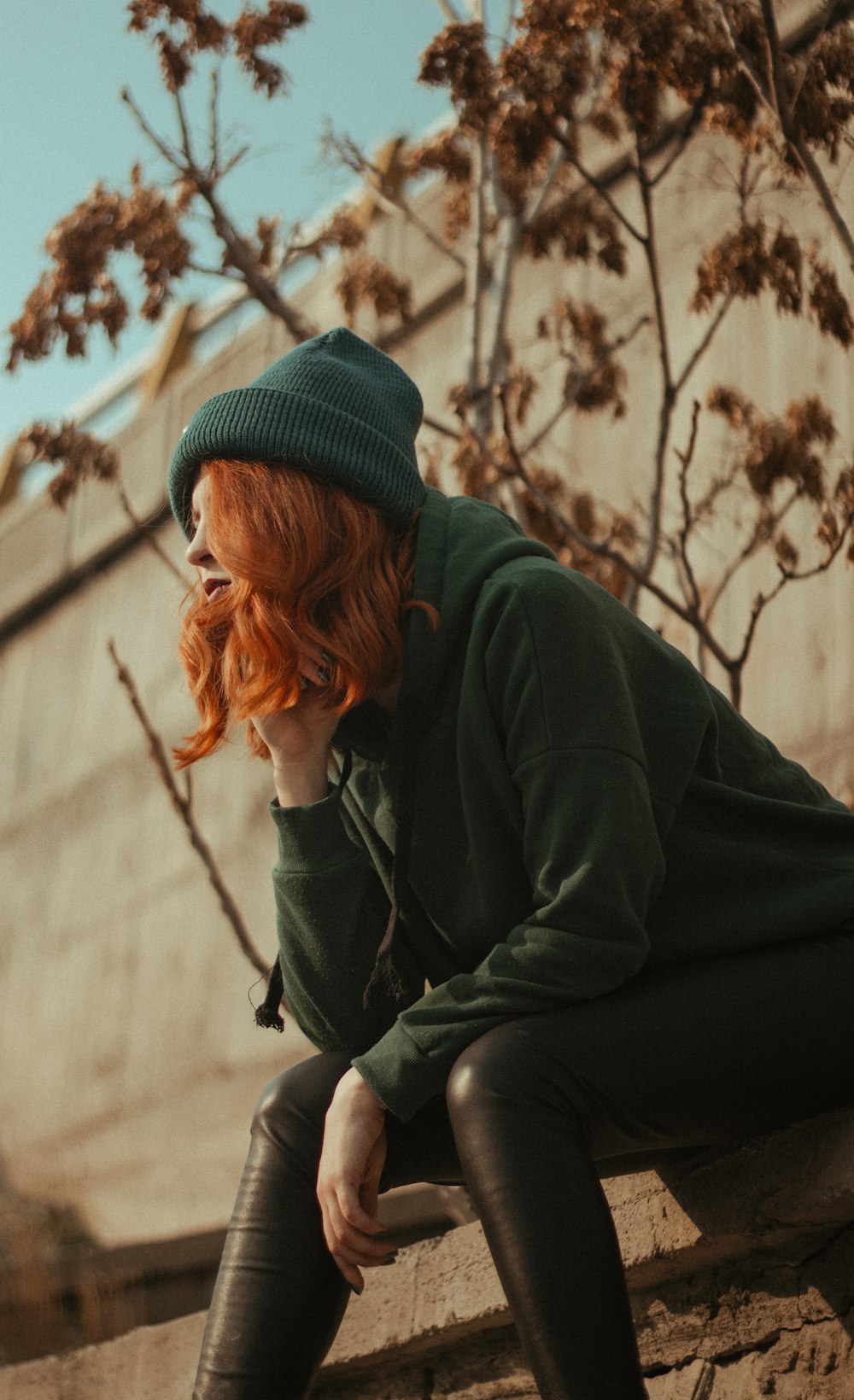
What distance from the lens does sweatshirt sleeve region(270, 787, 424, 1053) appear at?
1877 mm

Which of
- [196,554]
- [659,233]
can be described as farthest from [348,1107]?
[659,233]

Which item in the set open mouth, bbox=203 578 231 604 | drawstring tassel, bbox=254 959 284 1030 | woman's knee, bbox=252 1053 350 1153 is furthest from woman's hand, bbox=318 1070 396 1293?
open mouth, bbox=203 578 231 604

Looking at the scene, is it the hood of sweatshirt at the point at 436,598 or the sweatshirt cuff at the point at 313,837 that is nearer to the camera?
the hood of sweatshirt at the point at 436,598

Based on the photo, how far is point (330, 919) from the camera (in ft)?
6.17

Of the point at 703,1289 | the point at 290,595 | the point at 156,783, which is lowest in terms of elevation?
the point at 156,783

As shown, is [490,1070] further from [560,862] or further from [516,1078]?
[560,862]

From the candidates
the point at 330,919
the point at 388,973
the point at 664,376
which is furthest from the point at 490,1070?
the point at 664,376

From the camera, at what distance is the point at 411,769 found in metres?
1.78

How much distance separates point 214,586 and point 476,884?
1.62ft

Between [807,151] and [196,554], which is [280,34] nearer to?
[807,151]

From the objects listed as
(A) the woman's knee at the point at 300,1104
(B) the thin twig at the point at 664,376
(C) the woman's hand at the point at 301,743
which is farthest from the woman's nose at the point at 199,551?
(B) the thin twig at the point at 664,376

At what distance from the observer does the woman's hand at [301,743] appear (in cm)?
183

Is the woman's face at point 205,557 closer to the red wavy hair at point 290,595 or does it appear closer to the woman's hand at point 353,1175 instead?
the red wavy hair at point 290,595

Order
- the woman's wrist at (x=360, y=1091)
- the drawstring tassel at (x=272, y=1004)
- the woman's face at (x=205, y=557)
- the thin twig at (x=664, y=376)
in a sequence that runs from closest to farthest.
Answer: the woman's wrist at (x=360, y=1091) → the woman's face at (x=205, y=557) → the drawstring tassel at (x=272, y=1004) → the thin twig at (x=664, y=376)
